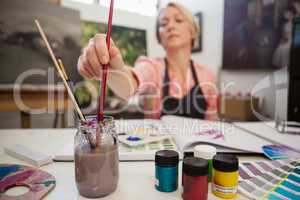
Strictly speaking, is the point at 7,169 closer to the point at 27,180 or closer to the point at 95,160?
the point at 27,180

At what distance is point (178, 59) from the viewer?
44.9 inches

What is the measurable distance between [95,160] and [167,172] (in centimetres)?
10

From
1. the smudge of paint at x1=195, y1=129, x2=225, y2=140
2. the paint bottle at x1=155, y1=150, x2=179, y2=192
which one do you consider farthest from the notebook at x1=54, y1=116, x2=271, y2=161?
the paint bottle at x1=155, y1=150, x2=179, y2=192

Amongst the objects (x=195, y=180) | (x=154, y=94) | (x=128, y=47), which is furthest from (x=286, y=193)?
(x=128, y=47)

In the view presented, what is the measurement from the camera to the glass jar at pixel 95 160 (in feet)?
0.89

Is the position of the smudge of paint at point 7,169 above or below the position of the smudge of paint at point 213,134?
below

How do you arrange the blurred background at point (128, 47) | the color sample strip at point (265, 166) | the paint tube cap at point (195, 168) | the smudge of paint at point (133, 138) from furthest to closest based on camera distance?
the blurred background at point (128, 47) < the smudge of paint at point (133, 138) < the color sample strip at point (265, 166) < the paint tube cap at point (195, 168)

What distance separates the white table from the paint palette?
0.04 ft

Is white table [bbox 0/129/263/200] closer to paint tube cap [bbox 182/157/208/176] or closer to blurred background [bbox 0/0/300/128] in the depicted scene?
paint tube cap [bbox 182/157/208/176]

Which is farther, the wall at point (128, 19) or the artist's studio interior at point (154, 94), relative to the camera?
the wall at point (128, 19)

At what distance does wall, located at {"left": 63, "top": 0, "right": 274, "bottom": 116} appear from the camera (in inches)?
44.1

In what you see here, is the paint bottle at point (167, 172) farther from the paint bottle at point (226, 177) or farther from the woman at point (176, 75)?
the woman at point (176, 75)

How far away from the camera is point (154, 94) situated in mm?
1119

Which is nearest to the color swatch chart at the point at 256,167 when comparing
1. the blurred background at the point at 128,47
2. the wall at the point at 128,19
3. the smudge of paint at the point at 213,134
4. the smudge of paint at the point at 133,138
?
the smudge of paint at the point at 213,134
